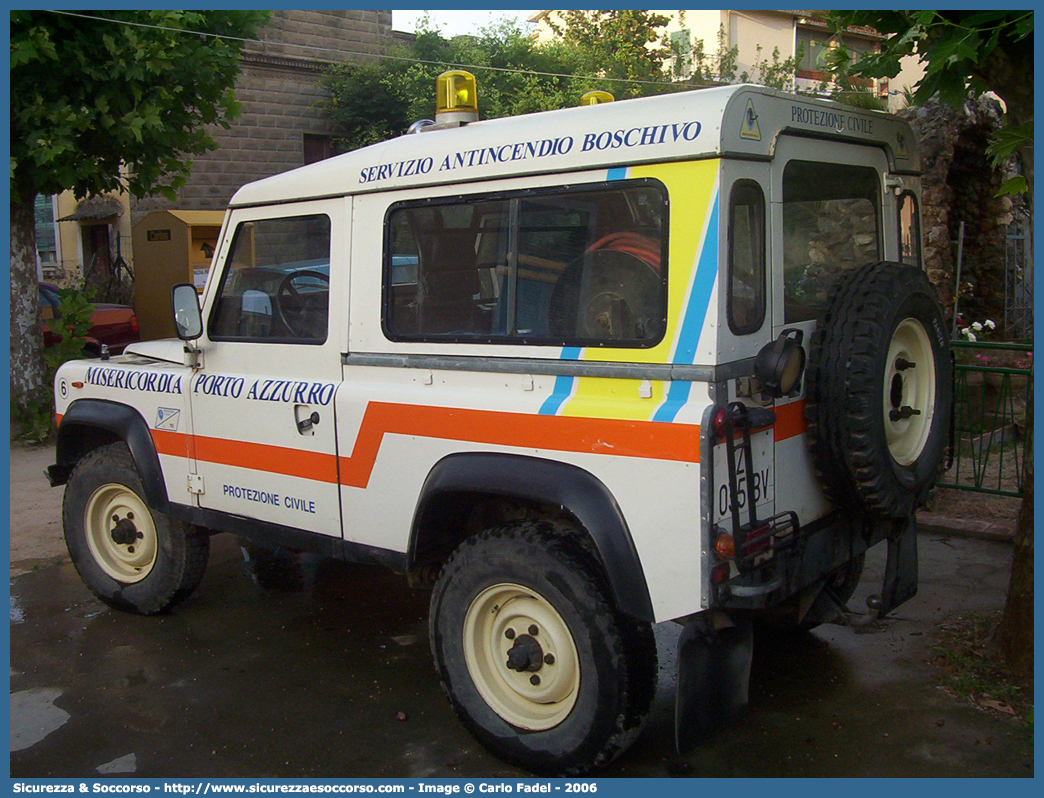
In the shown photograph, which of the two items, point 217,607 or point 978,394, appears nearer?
point 217,607

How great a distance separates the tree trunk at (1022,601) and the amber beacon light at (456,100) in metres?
2.85

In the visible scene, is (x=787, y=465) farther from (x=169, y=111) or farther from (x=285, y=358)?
(x=169, y=111)

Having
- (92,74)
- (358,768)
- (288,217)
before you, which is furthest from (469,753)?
(92,74)

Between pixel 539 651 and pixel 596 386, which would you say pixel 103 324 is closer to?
pixel 539 651

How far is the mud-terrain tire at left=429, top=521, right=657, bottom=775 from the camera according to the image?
3.15 m

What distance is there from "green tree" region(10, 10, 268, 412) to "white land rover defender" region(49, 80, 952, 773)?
5397 millimetres

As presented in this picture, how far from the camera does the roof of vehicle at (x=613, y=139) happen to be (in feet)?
9.64

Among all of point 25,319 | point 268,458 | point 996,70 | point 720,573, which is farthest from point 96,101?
point 720,573

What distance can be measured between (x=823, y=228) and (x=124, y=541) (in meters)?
3.94

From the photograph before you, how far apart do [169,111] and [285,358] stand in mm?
6583

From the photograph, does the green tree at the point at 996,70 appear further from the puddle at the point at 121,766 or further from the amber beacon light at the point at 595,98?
the puddle at the point at 121,766

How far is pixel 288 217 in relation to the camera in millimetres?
4191

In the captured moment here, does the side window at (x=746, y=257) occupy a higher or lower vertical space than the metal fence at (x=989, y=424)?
higher

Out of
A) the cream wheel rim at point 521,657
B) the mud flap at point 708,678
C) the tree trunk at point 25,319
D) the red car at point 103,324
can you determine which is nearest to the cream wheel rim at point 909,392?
the mud flap at point 708,678
